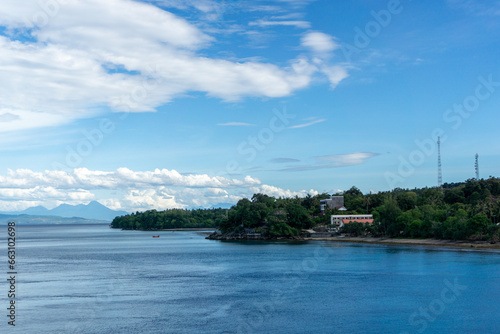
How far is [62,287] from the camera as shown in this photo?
50.2 metres

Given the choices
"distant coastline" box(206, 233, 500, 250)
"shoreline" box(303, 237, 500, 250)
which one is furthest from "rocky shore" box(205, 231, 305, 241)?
"shoreline" box(303, 237, 500, 250)

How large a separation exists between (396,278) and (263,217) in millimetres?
88875

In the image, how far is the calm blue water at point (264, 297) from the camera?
3450 cm

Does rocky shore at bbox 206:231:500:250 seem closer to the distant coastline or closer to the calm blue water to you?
the distant coastline

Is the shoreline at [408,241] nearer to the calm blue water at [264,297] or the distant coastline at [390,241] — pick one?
the distant coastline at [390,241]

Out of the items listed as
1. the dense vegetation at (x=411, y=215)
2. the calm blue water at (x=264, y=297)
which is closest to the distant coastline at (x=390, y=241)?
the dense vegetation at (x=411, y=215)

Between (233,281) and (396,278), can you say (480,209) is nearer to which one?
(396,278)

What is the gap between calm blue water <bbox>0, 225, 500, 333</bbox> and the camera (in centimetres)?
3450

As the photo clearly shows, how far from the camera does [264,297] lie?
44.4m

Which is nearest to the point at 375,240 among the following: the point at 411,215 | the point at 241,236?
the point at 411,215

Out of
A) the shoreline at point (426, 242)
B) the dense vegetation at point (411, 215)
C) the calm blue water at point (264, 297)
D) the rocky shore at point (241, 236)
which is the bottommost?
the calm blue water at point (264, 297)

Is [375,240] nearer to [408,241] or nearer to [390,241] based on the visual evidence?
[390,241]

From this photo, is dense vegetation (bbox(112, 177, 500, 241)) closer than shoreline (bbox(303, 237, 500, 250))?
No

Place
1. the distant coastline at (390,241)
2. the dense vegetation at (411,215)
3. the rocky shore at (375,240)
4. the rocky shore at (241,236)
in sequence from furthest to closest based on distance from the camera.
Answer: the rocky shore at (241,236)
the dense vegetation at (411,215)
the rocky shore at (375,240)
the distant coastline at (390,241)
